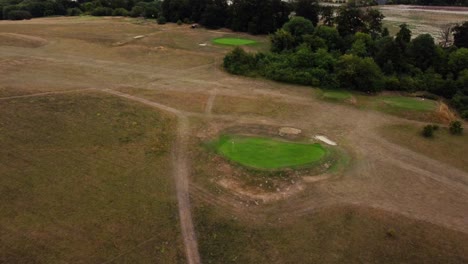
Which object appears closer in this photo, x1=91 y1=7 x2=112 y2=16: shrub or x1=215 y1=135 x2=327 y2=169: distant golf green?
x1=215 y1=135 x2=327 y2=169: distant golf green

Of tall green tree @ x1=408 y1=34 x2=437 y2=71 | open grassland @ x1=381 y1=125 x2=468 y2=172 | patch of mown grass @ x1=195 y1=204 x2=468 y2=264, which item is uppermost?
tall green tree @ x1=408 y1=34 x2=437 y2=71

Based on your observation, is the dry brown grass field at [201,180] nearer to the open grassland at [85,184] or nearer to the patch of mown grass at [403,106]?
the open grassland at [85,184]

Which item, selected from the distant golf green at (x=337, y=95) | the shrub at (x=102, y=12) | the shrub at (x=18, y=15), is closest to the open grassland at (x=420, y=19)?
the distant golf green at (x=337, y=95)

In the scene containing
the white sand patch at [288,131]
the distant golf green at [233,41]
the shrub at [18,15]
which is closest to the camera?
the white sand patch at [288,131]

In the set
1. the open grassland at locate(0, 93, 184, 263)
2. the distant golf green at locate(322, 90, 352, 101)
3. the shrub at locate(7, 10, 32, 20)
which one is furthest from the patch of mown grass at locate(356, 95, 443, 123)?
the shrub at locate(7, 10, 32, 20)

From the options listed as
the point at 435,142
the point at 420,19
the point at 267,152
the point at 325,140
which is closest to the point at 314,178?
the point at 267,152

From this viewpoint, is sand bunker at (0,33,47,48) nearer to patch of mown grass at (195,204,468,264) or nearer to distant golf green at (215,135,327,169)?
distant golf green at (215,135,327,169)

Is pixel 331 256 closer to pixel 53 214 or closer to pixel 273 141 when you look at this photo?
pixel 273 141
